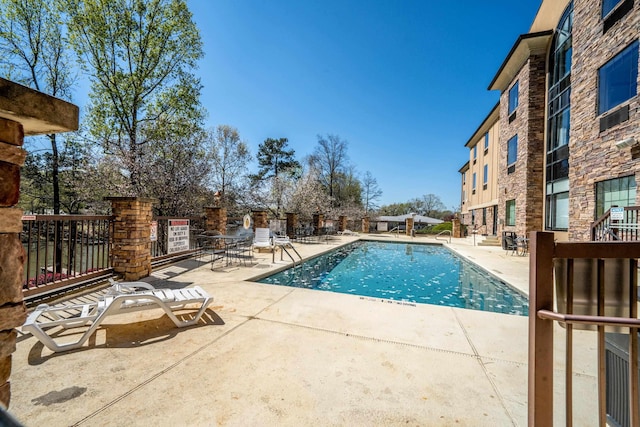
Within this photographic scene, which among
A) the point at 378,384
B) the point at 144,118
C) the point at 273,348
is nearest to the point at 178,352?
the point at 273,348

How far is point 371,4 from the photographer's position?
387 inches

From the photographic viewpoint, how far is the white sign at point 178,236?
21.5 ft

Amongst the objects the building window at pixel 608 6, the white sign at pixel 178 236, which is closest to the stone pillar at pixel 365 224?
the building window at pixel 608 6

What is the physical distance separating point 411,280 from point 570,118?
8707mm

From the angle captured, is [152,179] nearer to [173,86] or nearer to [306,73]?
[173,86]

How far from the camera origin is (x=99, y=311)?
2953mm

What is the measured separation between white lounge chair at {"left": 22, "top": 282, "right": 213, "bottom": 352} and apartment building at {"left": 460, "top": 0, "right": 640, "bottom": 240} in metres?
10.4

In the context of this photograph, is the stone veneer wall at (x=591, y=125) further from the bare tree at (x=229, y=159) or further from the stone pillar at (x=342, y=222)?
the bare tree at (x=229, y=159)

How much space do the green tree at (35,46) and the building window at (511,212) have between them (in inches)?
796

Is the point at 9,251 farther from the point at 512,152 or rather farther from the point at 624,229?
the point at 512,152

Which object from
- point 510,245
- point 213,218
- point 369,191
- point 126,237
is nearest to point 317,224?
point 213,218

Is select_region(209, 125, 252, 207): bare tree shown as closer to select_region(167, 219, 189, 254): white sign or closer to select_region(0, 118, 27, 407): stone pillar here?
select_region(167, 219, 189, 254): white sign

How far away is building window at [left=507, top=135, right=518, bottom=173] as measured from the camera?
1300cm

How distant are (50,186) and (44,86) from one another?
16.8 feet
